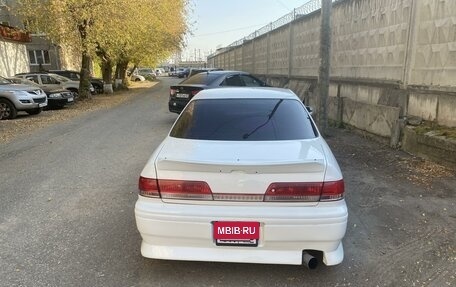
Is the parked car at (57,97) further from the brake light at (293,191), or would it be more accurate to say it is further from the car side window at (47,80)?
the brake light at (293,191)

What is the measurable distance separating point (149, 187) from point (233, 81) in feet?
27.7

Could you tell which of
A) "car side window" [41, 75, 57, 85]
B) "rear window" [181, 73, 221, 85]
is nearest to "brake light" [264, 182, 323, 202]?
"rear window" [181, 73, 221, 85]

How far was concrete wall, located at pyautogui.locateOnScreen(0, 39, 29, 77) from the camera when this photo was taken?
2402cm

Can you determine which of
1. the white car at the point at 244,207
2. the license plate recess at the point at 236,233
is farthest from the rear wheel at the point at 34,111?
the license plate recess at the point at 236,233

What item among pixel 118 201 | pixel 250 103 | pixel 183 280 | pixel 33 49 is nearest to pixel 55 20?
pixel 118 201

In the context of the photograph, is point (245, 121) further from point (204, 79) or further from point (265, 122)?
point (204, 79)

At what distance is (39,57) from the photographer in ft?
110

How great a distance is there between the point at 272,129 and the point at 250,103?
56 centimetres

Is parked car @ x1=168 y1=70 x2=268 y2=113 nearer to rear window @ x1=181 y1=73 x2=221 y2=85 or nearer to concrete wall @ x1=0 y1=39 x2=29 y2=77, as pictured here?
rear window @ x1=181 y1=73 x2=221 y2=85

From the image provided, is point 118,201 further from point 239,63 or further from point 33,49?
point 33,49

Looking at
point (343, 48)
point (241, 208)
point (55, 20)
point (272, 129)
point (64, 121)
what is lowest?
point (64, 121)

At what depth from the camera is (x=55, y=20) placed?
51.8ft

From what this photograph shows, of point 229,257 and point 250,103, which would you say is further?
point 250,103

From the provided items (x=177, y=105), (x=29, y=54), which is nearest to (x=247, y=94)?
(x=177, y=105)
